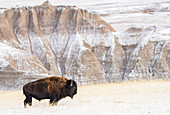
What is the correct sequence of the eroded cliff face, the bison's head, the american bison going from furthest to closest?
the eroded cliff face, the bison's head, the american bison

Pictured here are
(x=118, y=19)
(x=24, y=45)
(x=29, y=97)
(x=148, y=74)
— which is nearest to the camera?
(x=29, y=97)

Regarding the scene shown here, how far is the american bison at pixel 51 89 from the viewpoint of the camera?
566 inches

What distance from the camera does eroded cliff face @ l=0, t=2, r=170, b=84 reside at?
35.0 meters

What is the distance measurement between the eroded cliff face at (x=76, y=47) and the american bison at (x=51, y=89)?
730 inches

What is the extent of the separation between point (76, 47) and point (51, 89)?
2309 centimetres

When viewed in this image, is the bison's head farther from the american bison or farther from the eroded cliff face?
the eroded cliff face

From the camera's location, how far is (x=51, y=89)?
1440 cm

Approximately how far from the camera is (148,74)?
35125 millimetres

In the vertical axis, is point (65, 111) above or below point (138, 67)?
above

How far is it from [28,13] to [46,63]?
22.4ft

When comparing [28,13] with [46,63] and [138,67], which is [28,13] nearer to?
[46,63]

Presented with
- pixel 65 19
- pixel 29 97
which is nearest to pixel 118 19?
pixel 65 19

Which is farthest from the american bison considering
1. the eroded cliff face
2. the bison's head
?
the eroded cliff face

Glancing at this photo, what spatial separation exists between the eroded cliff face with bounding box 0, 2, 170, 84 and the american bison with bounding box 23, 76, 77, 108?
18.6 metres
